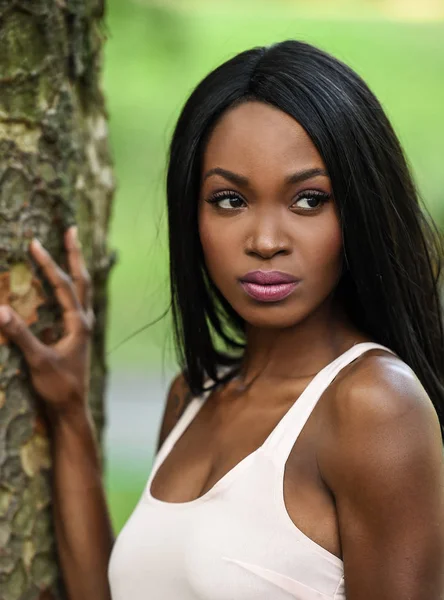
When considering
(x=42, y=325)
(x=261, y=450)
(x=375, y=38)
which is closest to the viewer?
(x=261, y=450)

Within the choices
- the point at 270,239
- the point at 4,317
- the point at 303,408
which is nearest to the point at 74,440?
the point at 4,317

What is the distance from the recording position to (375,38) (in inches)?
328

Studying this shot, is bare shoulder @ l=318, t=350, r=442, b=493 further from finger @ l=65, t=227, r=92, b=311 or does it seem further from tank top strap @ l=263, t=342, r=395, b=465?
finger @ l=65, t=227, r=92, b=311

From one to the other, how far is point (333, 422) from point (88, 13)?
1117 mm

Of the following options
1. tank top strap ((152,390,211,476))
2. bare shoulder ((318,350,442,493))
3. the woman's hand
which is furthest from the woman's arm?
the woman's hand

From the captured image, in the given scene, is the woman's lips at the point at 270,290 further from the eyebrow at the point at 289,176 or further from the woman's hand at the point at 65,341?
the woman's hand at the point at 65,341

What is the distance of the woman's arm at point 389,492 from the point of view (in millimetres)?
1762

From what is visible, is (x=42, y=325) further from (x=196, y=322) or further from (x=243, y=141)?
(x=243, y=141)

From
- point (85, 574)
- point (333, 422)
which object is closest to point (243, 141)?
point (333, 422)

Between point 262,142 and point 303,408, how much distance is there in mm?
489

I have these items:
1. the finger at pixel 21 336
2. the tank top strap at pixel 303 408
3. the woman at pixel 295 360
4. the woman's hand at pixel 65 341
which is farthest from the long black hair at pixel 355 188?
the finger at pixel 21 336

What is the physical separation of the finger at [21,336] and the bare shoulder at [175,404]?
41cm

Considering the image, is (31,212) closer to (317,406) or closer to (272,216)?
(272,216)

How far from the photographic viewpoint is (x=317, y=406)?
6.35 ft
